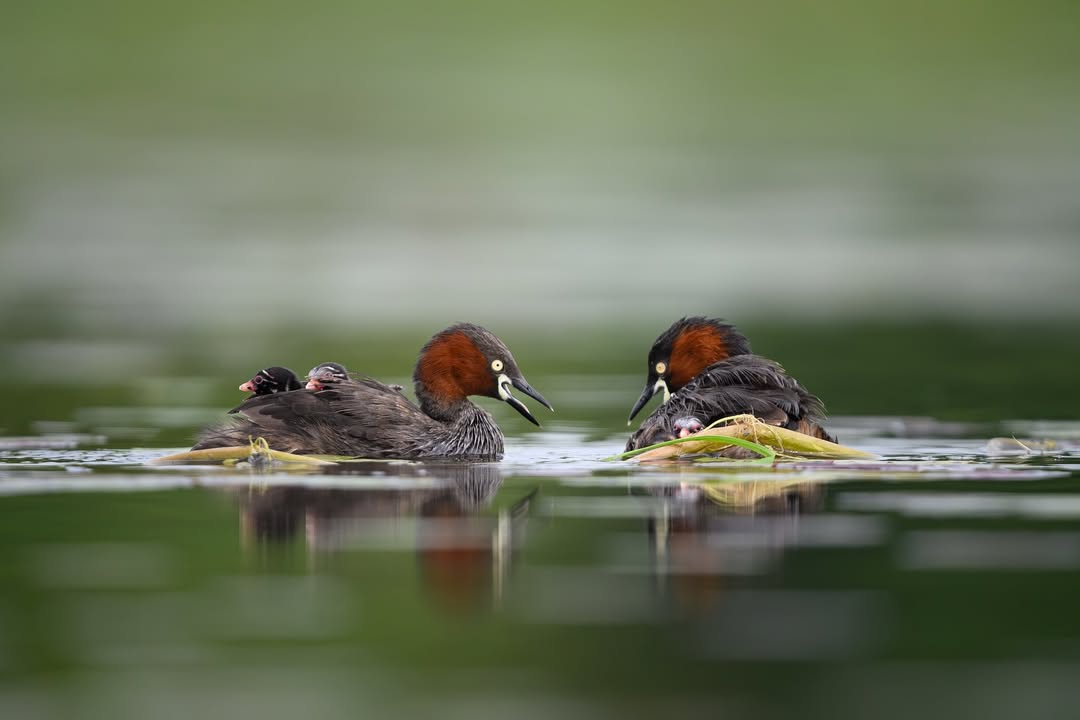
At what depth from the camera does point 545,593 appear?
7.56 m

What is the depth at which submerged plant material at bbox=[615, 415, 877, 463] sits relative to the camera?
11.9 metres

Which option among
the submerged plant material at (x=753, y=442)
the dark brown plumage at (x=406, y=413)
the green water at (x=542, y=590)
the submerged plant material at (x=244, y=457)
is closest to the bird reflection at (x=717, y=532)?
the green water at (x=542, y=590)

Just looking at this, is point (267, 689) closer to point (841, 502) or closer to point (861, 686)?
point (861, 686)

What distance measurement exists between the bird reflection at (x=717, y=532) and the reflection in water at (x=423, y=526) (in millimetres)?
693

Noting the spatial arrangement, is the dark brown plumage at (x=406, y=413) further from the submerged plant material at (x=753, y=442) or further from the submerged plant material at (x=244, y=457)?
the submerged plant material at (x=753, y=442)

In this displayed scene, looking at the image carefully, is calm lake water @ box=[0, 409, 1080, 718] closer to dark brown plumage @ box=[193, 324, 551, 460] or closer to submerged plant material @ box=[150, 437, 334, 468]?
submerged plant material @ box=[150, 437, 334, 468]

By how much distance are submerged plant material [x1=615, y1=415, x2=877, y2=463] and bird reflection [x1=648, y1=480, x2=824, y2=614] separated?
3.78 feet

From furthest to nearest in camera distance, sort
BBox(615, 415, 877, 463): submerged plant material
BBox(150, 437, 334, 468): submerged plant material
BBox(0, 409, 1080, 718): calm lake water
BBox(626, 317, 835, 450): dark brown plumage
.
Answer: BBox(626, 317, 835, 450): dark brown plumage
BBox(615, 415, 877, 463): submerged plant material
BBox(150, 437, 334, 468): submerged plant material
BBox(0, 409, 1080, 718): calm lake water

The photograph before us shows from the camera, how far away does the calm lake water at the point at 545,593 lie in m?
6.16

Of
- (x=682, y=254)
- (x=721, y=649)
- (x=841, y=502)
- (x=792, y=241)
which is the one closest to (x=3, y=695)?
(x=721, y=649)

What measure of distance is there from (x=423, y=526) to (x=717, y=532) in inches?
55.4

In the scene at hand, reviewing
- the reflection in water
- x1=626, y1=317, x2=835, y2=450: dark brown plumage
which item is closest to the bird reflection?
the reflection in water

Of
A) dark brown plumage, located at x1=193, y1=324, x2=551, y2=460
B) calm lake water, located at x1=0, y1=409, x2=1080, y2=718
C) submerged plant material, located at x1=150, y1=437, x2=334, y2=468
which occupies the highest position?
dark brown plumage, located at x1=193, y1=324, x2=551, y2=460

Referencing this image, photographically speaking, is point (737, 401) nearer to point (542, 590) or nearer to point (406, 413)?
point (406, 413)
